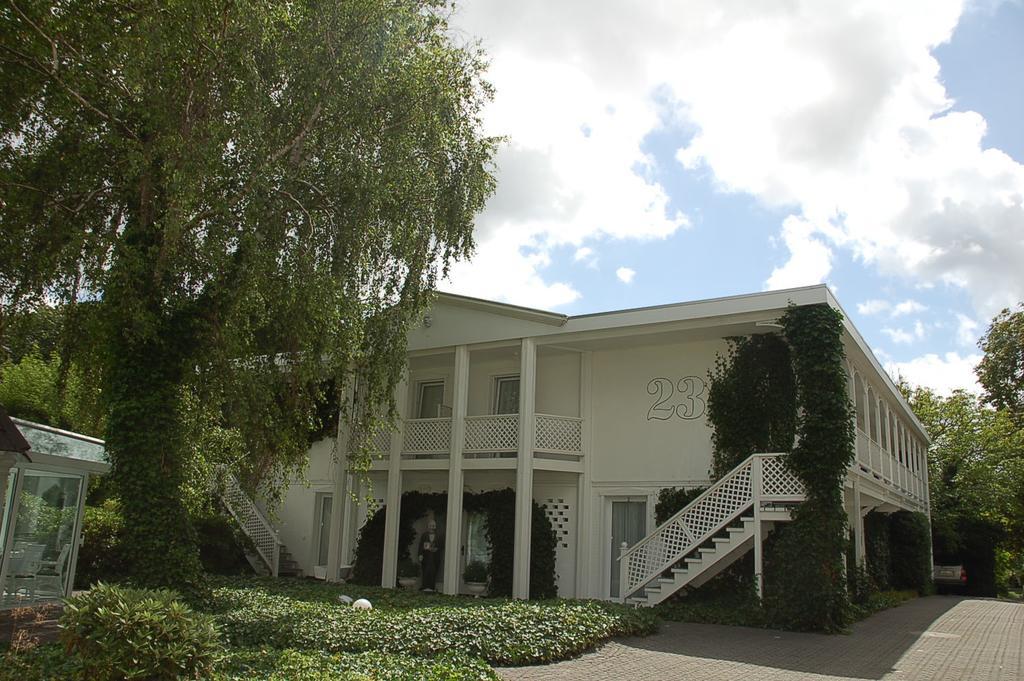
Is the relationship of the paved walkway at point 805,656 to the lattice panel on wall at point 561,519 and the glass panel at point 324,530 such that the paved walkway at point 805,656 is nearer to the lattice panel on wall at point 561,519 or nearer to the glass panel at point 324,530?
the lattice panel on wall at point 561,519

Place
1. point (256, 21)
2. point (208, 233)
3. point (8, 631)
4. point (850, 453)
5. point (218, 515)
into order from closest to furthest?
point (8, 631)
point (256, 21)
point (208, 233)
point (850, 453)
point (218, 515)

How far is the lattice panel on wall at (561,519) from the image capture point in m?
17.9

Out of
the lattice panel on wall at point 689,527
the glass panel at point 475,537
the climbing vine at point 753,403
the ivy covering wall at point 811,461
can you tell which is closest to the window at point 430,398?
the glass panel at point 475,537

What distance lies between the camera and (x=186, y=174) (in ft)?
35.5

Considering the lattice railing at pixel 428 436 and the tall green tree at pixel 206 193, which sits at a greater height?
the tall green tree at pixel 206 193

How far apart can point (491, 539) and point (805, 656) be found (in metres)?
8.27

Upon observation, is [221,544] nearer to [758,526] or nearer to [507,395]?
[507,395]

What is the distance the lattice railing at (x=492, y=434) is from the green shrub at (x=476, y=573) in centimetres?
261

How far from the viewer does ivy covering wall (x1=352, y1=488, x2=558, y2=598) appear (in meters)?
17.3

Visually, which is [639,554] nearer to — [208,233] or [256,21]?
[208,233]

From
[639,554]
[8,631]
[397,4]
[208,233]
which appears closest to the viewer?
[8,631]

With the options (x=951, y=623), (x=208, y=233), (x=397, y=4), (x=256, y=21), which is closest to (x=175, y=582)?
(x=208, y=233)

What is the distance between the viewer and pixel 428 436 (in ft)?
61.6

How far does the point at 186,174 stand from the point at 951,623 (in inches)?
653
